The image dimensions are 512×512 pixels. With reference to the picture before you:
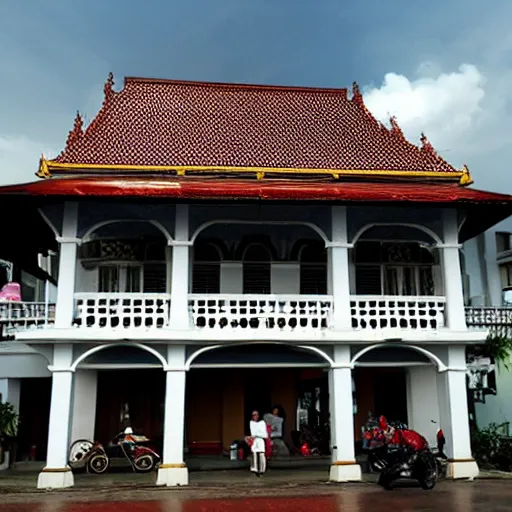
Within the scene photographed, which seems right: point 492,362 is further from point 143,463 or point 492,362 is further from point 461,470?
point 143,463

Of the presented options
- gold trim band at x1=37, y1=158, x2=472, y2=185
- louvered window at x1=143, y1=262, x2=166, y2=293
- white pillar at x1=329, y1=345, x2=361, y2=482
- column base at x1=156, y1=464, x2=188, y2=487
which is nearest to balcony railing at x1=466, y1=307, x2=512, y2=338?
gold trim band at x1=37, y1=158, x2=472, y2=185

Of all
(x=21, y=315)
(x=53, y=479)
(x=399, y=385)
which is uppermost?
(x=21, y=315)

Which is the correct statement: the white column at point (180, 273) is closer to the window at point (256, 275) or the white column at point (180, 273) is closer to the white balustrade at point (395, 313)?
the window at point (256, 275)

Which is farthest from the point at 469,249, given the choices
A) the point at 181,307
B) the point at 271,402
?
the point at 181,307

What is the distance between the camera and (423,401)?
43.0ft

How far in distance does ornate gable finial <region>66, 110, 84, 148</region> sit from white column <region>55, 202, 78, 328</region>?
2.59 m

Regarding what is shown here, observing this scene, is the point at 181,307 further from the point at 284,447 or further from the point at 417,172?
the point at 417,172

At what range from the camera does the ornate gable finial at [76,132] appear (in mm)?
13397

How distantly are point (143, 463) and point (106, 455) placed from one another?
0.78 meters

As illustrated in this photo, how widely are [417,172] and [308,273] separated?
3343 millimetres

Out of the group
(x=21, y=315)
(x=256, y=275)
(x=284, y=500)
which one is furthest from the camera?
(x=256, y=275)

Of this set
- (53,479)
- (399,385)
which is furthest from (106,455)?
(399,385)

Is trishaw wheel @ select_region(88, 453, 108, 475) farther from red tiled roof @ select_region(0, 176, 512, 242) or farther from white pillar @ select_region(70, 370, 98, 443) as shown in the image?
red tiled roof @ select_region(0, 176, 512, 242)

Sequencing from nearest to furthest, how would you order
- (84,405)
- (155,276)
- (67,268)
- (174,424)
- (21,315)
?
1. (174,424)
2. (67,268)
3. (84,405)
4. (21,315)
5. (155,276)
